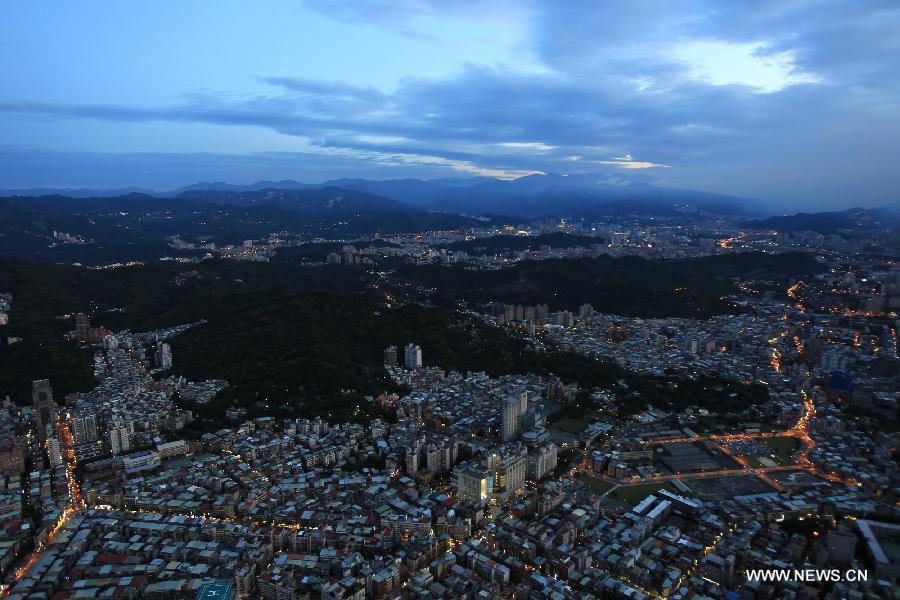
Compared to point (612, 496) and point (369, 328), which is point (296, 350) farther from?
point (612, 496)

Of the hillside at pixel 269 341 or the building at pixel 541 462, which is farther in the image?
the hillside at pixel 269 341

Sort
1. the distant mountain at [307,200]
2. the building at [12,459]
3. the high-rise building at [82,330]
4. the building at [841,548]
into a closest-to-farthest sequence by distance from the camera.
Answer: the building at [841,548], the building at [12,459], the high-rise building at [82,330], the distant mountain at [307,200]

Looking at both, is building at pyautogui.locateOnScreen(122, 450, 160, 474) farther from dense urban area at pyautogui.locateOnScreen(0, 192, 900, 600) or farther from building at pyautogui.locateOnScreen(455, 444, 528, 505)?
building at pyautogui.locateOnScreen(455, 444, 528, 505)

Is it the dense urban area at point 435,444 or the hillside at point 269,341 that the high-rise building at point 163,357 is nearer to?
the dense urban area at point 435,444

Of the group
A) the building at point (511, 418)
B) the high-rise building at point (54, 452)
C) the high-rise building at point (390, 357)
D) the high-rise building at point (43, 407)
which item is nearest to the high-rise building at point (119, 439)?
the high-rise building at point (54, 452)

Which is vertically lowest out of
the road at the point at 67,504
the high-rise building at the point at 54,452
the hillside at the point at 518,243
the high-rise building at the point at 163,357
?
the road at the point at 67,504

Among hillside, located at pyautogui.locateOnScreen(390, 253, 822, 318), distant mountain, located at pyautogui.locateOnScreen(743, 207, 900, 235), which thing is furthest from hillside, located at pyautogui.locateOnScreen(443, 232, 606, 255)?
distant mountain, located at pyautogui.locateOnScreen(743, 207, 900, 235)

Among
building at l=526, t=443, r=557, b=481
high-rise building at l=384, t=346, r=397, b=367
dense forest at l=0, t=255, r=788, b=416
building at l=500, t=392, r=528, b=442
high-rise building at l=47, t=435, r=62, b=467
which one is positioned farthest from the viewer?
high-rise building at l=384, t=346, r=397, b=367
